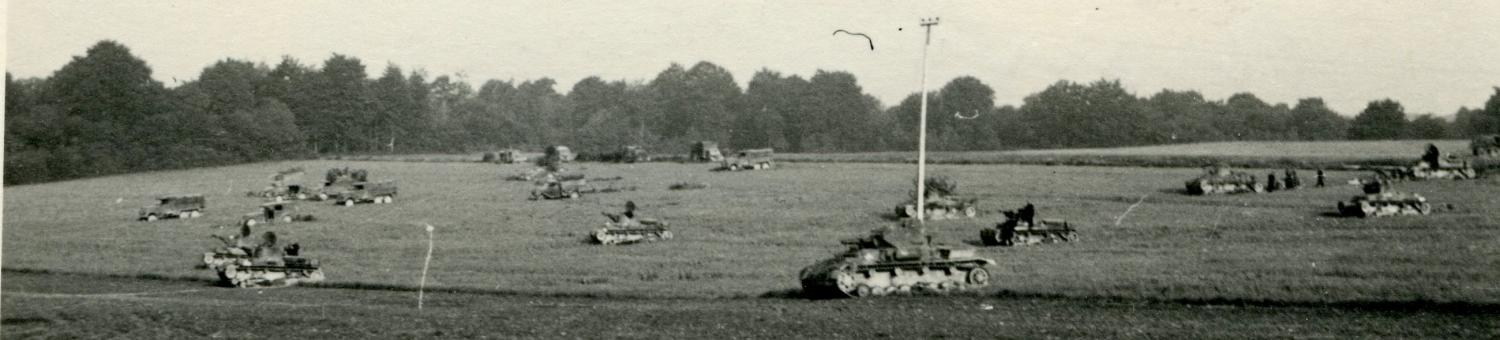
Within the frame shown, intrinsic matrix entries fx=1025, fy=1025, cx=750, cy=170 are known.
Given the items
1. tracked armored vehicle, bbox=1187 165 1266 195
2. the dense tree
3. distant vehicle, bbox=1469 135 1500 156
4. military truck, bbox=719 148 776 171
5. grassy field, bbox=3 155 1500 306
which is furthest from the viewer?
military truck, bbox=719 148 776 171

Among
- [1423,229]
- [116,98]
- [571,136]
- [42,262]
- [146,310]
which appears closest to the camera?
[146,310]

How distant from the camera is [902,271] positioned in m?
18.2

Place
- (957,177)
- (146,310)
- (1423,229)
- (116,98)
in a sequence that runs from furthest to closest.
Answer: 1. (957,177)
2. (116,98)
3. (1423,229)
4. (146,310)

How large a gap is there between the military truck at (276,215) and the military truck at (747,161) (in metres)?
12.3

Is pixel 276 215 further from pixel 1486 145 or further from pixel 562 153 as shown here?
pixel 1486 145

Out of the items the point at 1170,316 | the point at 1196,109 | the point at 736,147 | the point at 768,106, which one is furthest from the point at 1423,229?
the point at 736,147

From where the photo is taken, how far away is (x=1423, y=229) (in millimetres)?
20219

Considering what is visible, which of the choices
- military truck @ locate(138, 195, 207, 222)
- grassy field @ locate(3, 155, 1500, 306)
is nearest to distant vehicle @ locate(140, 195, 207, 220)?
military truck @ locate(138, 195, 207, 222)

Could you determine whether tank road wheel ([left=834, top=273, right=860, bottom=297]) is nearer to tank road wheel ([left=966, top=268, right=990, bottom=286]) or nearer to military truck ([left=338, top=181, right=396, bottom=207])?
tank road wheel ([left=966, top=268, right=990, bottom=286])

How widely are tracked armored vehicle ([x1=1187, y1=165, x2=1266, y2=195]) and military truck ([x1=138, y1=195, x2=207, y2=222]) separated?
26.7 metres

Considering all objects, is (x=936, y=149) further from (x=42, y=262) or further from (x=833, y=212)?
(x=42, y=262)

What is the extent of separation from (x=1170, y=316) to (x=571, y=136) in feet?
78.0

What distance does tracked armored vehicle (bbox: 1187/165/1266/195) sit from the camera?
27.3 meters

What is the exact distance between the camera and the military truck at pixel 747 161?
31453 mm
